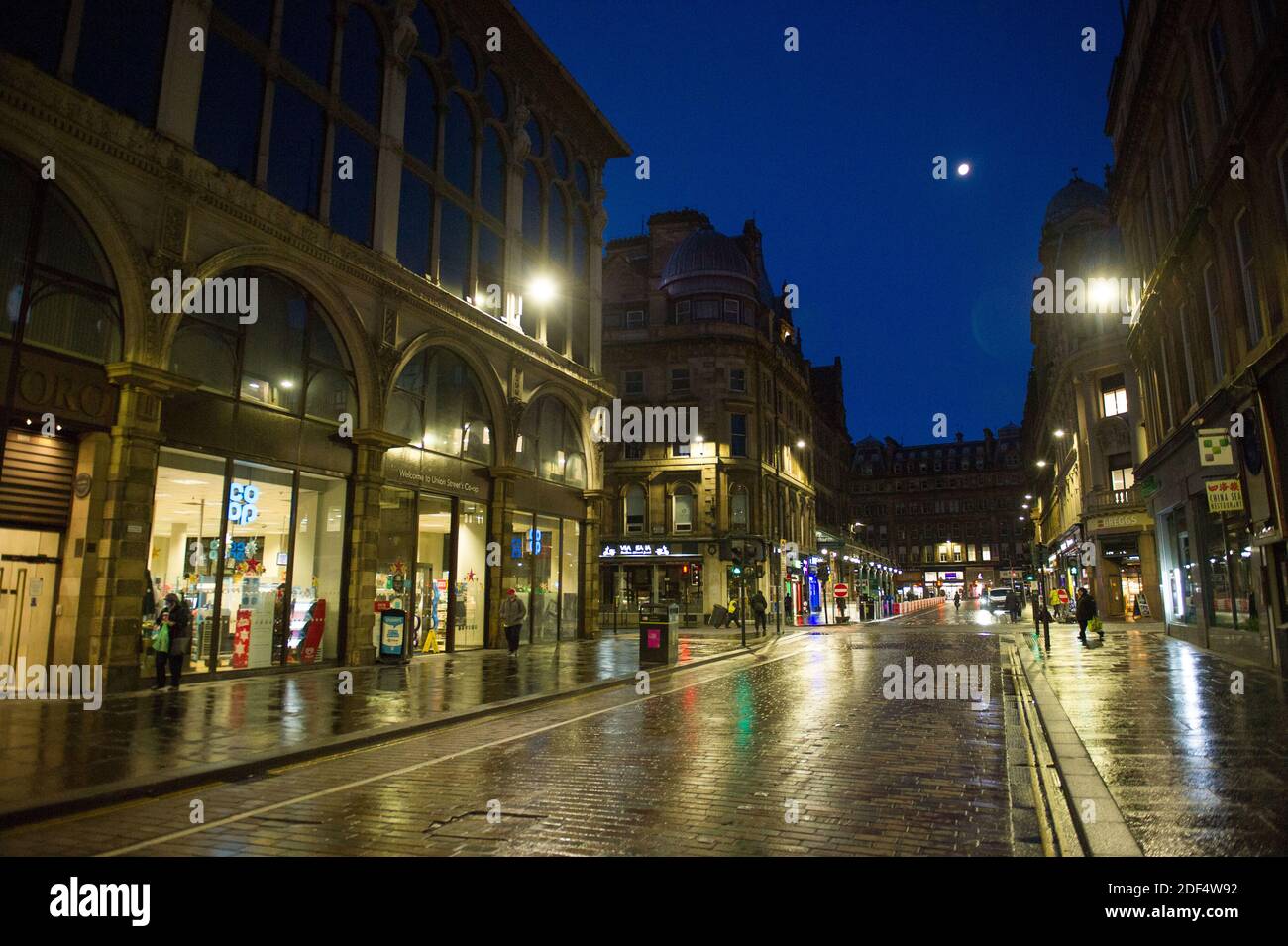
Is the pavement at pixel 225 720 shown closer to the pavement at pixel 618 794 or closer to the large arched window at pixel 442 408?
the pavement at pixel 618 794

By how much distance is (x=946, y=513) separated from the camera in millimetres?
121812

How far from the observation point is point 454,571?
22.4 m

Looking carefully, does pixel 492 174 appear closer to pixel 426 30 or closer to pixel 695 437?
pixel 426 30

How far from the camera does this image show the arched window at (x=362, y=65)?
776 inches

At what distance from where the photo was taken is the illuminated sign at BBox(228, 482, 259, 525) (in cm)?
1595

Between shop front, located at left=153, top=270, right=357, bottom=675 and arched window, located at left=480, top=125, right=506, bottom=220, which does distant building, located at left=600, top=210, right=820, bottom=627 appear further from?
shop front, located at left=153, top=270, right=357, bottom=675

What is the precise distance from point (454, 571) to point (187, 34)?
13.5 metres

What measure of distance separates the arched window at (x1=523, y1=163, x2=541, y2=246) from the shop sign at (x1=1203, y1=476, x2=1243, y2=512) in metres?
20.3

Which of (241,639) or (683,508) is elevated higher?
(683,508)

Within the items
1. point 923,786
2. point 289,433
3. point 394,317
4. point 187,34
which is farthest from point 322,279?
point 923,786

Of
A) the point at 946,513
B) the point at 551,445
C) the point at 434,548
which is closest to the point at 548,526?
the point at 551,445

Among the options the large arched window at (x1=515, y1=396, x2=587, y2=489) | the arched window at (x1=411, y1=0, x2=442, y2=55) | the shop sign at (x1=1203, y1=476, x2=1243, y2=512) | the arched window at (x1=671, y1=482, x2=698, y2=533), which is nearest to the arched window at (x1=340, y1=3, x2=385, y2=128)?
the arched window at (x1=411, y1=0, x2=442, y2=55)

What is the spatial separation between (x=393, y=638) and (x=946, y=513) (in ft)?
377
